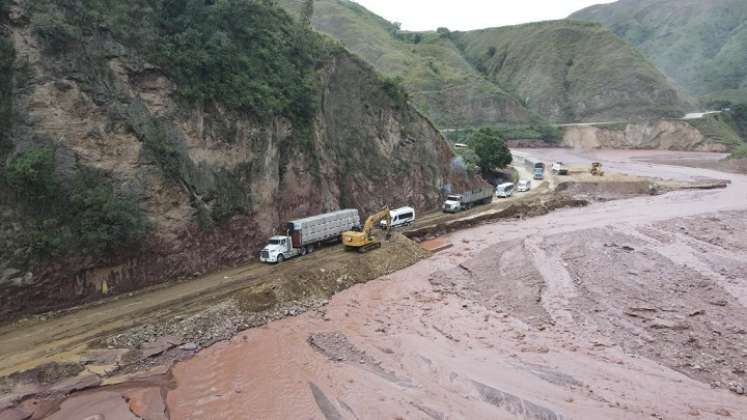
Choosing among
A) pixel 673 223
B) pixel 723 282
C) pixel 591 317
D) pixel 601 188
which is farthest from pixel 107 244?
pixel 601 188

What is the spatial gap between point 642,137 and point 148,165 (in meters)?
102

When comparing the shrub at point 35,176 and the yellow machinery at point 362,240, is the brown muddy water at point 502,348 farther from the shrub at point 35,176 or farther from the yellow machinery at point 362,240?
the shrub at point 35,176

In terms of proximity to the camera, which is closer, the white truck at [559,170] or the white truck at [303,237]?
the white truck at [303,237]

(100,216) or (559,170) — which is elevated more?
(100,216)

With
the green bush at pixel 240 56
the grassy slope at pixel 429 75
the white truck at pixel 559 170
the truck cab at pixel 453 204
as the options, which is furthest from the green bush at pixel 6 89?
the grassy slope at pixel 429 75

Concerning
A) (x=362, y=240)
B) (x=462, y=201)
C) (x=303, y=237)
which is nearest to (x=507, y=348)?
(x=362, y=240)

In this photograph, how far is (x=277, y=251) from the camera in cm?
3212

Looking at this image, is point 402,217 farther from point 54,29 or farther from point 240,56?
point 54,29

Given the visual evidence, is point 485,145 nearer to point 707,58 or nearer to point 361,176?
point 361,176

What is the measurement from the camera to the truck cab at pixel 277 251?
3209 cm

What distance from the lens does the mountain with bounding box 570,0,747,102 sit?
146250 millimetres

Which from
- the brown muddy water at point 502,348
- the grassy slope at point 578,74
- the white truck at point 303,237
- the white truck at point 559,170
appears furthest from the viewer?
the grassy slope at point 578,74

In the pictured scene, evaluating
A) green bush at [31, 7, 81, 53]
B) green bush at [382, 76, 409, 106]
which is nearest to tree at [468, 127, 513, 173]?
green bush at [382, 76, 409, 106]

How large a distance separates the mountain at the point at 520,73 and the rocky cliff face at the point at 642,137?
18.4 ft
